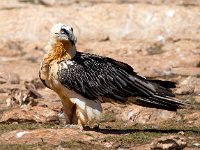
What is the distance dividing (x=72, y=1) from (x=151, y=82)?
445 inches

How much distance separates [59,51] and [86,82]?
0.58 metres

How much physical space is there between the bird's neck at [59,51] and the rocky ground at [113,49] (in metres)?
1.38

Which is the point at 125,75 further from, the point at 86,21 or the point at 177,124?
the point at 86,21

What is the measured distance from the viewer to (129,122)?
1309 cm

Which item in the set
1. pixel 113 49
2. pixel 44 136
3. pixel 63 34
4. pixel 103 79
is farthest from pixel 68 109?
pixel 113 49

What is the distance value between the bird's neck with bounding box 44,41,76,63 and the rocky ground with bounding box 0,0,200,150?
138cm

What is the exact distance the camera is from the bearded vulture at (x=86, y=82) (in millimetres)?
10992

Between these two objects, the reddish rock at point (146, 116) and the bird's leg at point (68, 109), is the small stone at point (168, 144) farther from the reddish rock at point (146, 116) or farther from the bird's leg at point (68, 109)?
the reddish rock at point (146, 116)

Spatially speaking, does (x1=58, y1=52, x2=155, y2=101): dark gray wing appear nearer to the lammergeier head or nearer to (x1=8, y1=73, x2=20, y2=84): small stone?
the lammergeier head

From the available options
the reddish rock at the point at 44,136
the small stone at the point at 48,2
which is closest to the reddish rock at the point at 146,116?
the reddish rock at the point at 44,136

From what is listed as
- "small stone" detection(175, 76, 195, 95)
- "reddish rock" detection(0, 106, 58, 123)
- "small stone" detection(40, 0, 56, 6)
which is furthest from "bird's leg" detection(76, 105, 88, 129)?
"small stone" detection(40, 0, 56, 6)

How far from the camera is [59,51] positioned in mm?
11055

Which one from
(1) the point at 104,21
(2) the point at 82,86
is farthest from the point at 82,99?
(1) the point at 104,21

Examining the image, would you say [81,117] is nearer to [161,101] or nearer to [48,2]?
[161,101]
